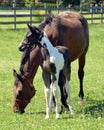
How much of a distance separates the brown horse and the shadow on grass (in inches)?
15.5

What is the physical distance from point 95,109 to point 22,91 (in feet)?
5.39

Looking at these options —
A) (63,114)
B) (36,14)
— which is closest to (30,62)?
(63,114)

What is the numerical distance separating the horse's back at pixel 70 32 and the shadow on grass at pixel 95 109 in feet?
3.47

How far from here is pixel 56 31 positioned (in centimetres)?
882

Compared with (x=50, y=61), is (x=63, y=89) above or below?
below

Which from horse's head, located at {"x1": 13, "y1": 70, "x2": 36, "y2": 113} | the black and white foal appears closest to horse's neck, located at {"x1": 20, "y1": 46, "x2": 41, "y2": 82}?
horse's head, located at {"x1": 13, "y1": 70, "x2": 36, "y2": 113}

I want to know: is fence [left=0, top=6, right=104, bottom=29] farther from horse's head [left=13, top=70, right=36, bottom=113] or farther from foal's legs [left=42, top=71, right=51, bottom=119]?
foal's legs [left=42, top=71, right=51, bottom=119]

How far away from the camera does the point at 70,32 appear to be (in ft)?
31.2

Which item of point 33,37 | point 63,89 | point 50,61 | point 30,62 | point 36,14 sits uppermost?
point 33,37

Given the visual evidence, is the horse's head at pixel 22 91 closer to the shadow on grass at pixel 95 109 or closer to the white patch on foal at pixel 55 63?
the white patch on foal at pixel 55 63

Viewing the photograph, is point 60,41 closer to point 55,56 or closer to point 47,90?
point 55,56

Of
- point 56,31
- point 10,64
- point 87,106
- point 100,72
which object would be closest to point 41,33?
point 56,31

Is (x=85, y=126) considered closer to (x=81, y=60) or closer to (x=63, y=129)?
(x=63, y=129)

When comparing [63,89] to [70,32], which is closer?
[63,89]
